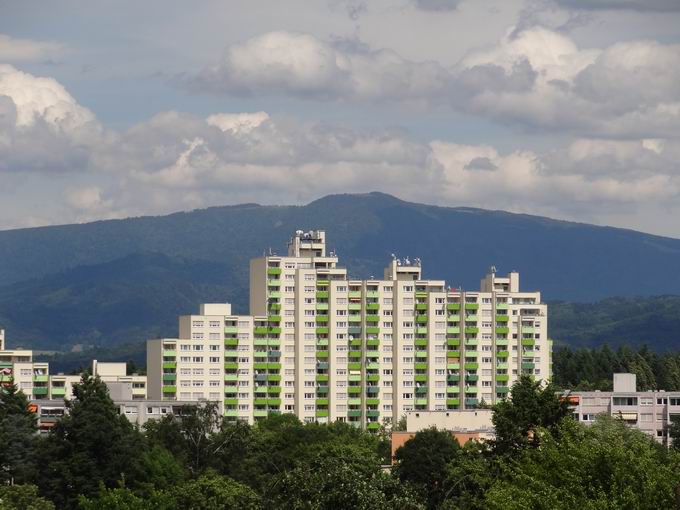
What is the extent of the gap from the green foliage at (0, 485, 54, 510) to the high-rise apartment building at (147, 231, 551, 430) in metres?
81.3

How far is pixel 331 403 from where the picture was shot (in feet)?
578

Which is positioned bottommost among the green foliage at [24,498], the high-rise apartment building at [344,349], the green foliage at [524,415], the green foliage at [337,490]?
the green foliage at [24,498]

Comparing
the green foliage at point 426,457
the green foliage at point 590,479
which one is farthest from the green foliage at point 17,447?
the green foliage at point 590,479

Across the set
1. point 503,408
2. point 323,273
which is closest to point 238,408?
point 323,273

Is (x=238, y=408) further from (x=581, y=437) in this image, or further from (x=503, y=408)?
(x=581, y=437)

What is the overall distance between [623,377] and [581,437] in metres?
103

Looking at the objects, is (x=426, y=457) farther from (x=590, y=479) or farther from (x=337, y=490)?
(x=590, y=479)

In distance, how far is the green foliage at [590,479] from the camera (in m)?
59.8

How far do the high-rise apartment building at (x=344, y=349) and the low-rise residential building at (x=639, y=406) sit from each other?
13.7 m

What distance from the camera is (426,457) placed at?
117250mm

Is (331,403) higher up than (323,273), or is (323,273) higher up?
(323,273)

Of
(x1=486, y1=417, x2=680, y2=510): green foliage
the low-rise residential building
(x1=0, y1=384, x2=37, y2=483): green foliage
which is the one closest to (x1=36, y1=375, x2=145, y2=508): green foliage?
(x1=0, y1=384, x2=37, y2=483): green foliage

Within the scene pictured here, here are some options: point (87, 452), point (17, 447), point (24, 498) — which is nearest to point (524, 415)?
point (24, 498)

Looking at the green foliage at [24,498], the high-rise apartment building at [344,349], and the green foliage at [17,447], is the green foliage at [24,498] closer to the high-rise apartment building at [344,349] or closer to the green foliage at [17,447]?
the green foliage at [17,447]
